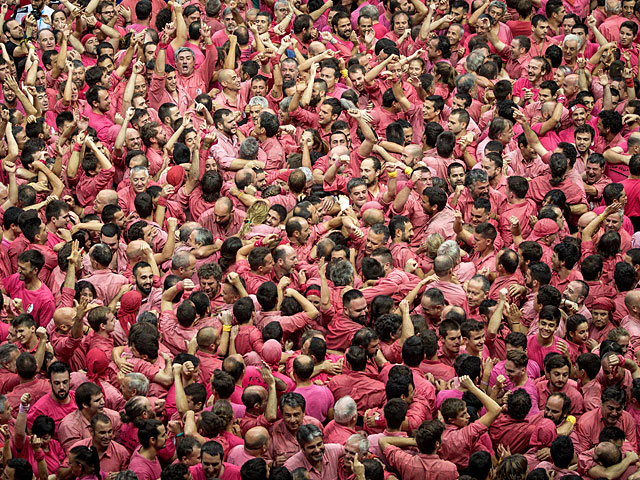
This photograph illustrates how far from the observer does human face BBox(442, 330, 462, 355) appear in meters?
11.2

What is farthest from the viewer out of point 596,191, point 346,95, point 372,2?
point 372,2

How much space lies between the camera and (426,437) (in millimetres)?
9742

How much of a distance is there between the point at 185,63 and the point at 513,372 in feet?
23.9

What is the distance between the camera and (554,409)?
34.4ft

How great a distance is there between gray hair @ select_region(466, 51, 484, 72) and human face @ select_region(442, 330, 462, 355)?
6048 mm

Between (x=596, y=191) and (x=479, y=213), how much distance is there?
1861mm

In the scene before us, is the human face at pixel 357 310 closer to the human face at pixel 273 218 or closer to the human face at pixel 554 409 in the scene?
the human face at pixel 273 218

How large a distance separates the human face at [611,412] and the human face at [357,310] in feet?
8.22

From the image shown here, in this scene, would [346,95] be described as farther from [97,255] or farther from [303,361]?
[303,361]

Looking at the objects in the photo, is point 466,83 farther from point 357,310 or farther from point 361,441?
point 361,441

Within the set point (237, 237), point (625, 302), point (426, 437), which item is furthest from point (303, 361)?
point (625, 302)

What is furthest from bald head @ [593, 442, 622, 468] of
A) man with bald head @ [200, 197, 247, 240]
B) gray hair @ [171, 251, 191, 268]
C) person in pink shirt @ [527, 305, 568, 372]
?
man with bald head @ [200, 197, 247, 240]

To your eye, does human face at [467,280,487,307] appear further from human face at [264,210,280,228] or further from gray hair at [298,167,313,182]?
gray hair at [298,167,313,182]

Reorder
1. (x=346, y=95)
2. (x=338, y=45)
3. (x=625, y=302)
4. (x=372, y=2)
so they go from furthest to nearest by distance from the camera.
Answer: (x=372, y=2) → (x=338, y=45) → (x=346, y=95) → (x=625, y=302)
